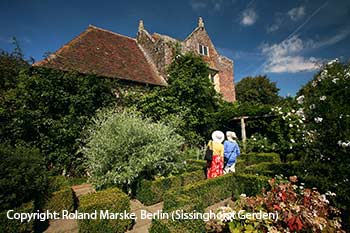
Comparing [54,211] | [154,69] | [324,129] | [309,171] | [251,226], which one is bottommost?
[54,211]

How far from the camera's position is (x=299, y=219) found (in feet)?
10.7

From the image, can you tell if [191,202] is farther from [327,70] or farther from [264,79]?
[264,79]

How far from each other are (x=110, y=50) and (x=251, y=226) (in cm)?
1448

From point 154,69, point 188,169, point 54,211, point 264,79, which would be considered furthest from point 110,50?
point 264,79

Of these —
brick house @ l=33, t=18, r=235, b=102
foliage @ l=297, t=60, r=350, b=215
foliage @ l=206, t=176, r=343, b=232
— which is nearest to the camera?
foliage @ l=206, t=176, r=343, b=232

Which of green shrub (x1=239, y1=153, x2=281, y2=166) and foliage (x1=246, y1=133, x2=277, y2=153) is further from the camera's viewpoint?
foliage (x1=246, y1=133, x2=277, y2=153)

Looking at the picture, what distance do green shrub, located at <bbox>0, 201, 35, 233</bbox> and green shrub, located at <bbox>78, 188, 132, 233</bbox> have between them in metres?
1.29

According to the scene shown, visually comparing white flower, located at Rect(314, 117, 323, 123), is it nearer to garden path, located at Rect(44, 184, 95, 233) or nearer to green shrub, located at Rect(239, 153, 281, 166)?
garden path, located at Rect(44, 184, 95, 233)

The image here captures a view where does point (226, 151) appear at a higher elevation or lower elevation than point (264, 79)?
lower

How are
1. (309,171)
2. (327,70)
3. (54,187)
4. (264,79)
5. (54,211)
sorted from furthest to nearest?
(264,79) → (54,187) → (54,211) → (327,70) → (309,171)

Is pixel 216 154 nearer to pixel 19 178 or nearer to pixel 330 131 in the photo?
pixel 330 131

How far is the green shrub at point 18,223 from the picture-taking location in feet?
14.5

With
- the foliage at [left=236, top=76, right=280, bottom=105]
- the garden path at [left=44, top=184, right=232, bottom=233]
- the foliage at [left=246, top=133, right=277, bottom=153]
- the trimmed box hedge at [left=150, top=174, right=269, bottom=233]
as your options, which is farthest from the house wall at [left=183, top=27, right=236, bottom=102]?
the foliage at [left=236, top=76, right=280, bottom=105]

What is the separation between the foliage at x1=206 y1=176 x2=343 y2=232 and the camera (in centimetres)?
329
